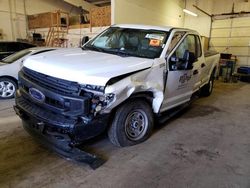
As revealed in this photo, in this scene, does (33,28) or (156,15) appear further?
(33,28)

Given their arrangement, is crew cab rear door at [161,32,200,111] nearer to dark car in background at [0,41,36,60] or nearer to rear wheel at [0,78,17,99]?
rear wheel at [0,78,17,99]

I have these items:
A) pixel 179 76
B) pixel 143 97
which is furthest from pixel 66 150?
pixel 179 76

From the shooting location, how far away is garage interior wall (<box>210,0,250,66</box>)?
507 inches

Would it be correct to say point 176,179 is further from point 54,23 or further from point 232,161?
point 54,23

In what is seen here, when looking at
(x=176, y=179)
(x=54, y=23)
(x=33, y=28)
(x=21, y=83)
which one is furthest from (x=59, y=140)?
(x=33, y=28)

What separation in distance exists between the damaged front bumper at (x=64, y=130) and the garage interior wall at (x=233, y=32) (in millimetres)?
12964

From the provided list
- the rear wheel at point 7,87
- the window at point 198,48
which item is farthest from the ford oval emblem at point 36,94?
the window at point 198,48

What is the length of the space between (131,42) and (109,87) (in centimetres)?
149

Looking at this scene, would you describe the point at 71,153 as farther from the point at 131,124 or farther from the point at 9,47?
the point at 9,47

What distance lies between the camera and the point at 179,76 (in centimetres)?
378

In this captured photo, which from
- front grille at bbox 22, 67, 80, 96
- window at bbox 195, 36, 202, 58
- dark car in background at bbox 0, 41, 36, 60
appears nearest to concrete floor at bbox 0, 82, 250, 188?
front grille at bbox 22, 67, 80, 96

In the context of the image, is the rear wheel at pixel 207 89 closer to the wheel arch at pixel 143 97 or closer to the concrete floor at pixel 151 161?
the concrete floor at pixel 151 161

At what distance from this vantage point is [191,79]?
4.28m

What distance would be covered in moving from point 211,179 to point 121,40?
101 inches
